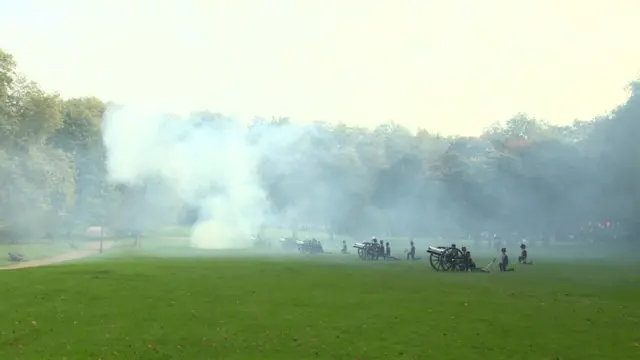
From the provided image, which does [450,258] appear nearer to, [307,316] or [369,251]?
[369,251]

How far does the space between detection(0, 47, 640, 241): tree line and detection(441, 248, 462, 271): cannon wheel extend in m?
31.5

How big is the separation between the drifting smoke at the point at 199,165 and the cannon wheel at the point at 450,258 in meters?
30.0

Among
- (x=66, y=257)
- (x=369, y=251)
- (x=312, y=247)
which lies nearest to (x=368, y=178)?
(x=312, y=247)

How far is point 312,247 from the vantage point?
56.8m

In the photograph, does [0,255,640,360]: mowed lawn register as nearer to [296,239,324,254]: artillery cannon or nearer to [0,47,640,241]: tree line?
[296,239,324,254]: artillery cannon

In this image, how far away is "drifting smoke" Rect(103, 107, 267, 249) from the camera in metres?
57.2

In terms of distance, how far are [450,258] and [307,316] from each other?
17728mm

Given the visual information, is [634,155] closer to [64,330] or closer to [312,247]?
[312,247]

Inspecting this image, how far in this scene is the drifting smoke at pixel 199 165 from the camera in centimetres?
5725

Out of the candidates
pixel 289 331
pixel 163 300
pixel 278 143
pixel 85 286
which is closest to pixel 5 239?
pixel 278 143

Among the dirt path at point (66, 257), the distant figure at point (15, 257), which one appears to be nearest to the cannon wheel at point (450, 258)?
the dirt path at point (66, 257)

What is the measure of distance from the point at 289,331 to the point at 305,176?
5223cm

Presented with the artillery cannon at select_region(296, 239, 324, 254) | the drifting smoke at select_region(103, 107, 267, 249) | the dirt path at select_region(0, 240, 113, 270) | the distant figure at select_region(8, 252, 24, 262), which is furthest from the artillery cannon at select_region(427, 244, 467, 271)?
the distant figure at select_region(8, 252, 24, 262)

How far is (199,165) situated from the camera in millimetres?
60594
